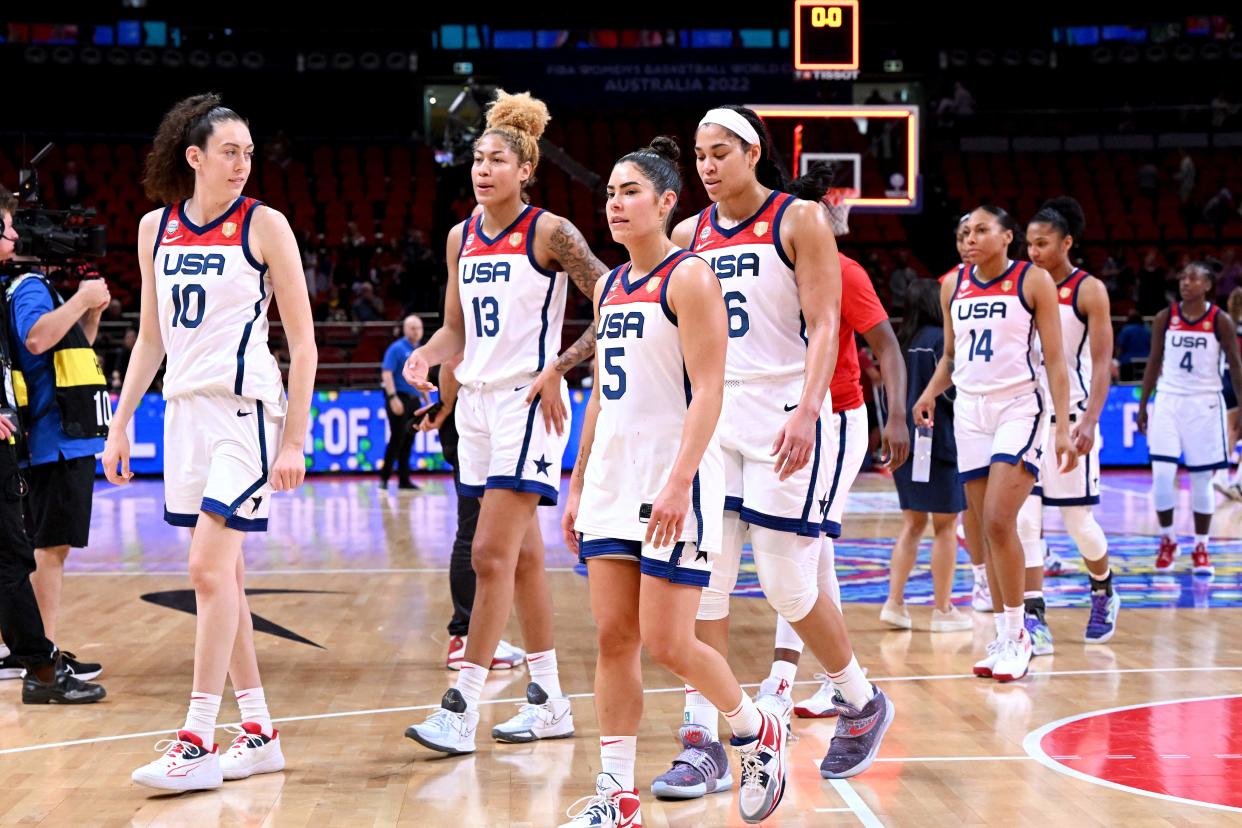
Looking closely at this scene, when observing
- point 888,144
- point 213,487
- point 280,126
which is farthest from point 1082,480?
point 280,126

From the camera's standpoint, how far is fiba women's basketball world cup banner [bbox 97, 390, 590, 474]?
17422 millimetres

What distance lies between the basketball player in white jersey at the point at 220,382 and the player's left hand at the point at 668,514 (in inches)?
52.2

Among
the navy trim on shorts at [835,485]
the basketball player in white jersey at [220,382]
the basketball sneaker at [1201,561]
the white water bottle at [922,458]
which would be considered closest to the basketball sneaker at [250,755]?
the basketball player in white jersey at [220,382]

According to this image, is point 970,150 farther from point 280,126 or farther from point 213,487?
point 213,487

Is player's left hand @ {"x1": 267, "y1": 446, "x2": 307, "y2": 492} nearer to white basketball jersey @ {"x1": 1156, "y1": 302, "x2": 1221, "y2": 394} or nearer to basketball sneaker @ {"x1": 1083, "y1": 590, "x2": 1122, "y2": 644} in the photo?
basketball sneaker @ {"x1": 1083, "y1": 590, "x2": 1122, "y2": 644}

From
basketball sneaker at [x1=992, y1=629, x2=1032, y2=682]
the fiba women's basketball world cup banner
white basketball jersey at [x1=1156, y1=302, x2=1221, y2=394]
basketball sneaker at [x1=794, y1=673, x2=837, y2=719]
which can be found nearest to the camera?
basketball sneaker at [x1=794, y1=673, x2=837, y2=719]

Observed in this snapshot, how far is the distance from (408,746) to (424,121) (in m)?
20.6

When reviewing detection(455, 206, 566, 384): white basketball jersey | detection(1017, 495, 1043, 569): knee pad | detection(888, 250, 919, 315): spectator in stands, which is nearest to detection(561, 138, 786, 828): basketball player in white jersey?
detection(455, 206, 566, 384): white basketball jersey

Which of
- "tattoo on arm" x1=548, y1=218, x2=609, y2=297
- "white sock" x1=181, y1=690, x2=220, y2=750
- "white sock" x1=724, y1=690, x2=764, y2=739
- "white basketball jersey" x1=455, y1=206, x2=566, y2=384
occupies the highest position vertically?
"tattoo on arm" x1=548, y1=218, x2=609, y2=297

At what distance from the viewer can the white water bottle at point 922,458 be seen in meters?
7.45

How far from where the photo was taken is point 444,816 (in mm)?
4082

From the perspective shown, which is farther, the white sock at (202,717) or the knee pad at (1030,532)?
the knee pad at (1030,532)

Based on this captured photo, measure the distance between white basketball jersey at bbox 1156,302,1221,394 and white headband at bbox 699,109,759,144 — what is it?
22.0ft

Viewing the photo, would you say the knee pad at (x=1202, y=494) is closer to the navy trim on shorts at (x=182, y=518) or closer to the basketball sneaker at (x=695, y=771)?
the basketball sneaker at (x=695, y=771)
